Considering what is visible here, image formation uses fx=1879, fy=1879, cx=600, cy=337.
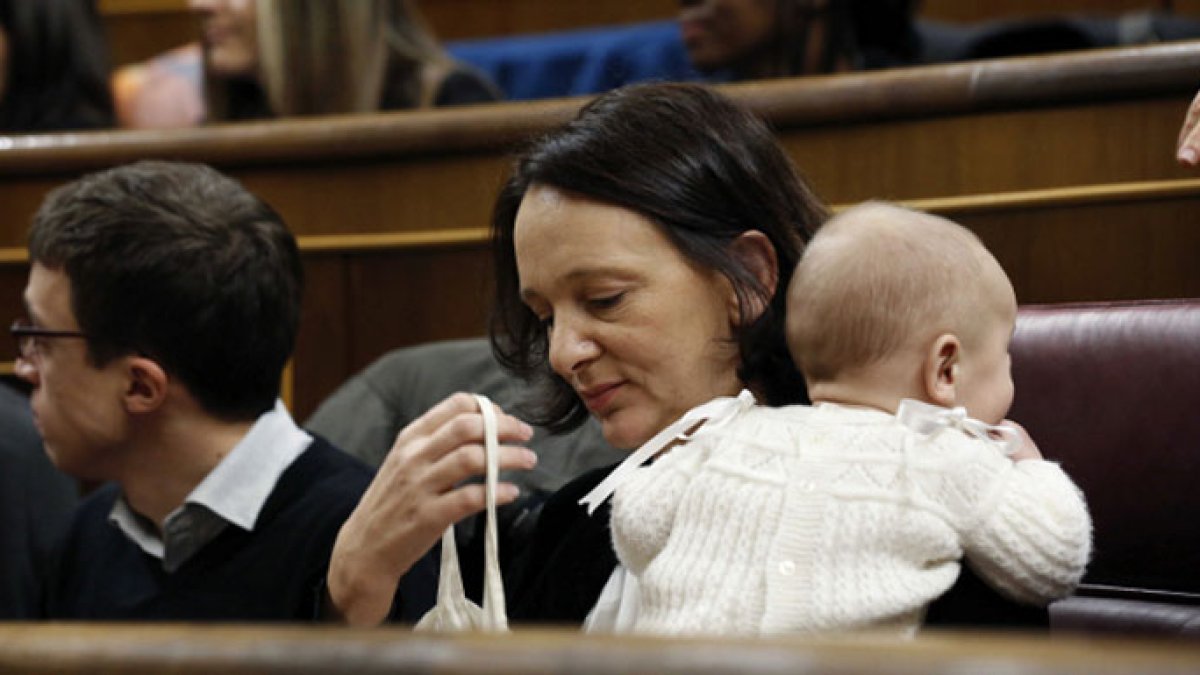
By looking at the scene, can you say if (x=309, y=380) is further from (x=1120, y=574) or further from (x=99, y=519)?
(x=1120, y=574)

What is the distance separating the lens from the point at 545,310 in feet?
4.13

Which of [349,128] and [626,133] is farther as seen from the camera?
[349,128]

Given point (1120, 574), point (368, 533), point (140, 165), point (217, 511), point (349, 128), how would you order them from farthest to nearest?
1. point (349, 128)
2. point (140, 165)
3. point (217, 511)
4. point (1120, 574)
5. point (368, 533)

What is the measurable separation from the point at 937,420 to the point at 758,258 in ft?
0.92

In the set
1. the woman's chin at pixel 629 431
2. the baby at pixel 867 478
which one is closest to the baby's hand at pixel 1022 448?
the baby at pixel 867 478

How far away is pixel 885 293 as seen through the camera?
3.39 ft

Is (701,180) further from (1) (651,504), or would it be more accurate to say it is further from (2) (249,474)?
(2) (249,474)

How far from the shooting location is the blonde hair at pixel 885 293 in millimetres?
1032

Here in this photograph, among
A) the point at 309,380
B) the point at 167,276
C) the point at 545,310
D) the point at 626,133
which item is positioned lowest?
the point at 309,380

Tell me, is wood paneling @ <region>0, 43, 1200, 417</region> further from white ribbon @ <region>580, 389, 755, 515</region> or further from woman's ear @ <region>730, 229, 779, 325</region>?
white ribbon @ <region>580, 389, 755, 515</region>

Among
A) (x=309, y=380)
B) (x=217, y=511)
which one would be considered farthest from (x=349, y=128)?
(x=217, y=511)

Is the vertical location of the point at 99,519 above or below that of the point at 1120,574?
below

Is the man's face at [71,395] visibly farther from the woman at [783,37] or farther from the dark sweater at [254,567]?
the woman at [783,37]

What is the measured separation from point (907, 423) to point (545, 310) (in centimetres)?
33
